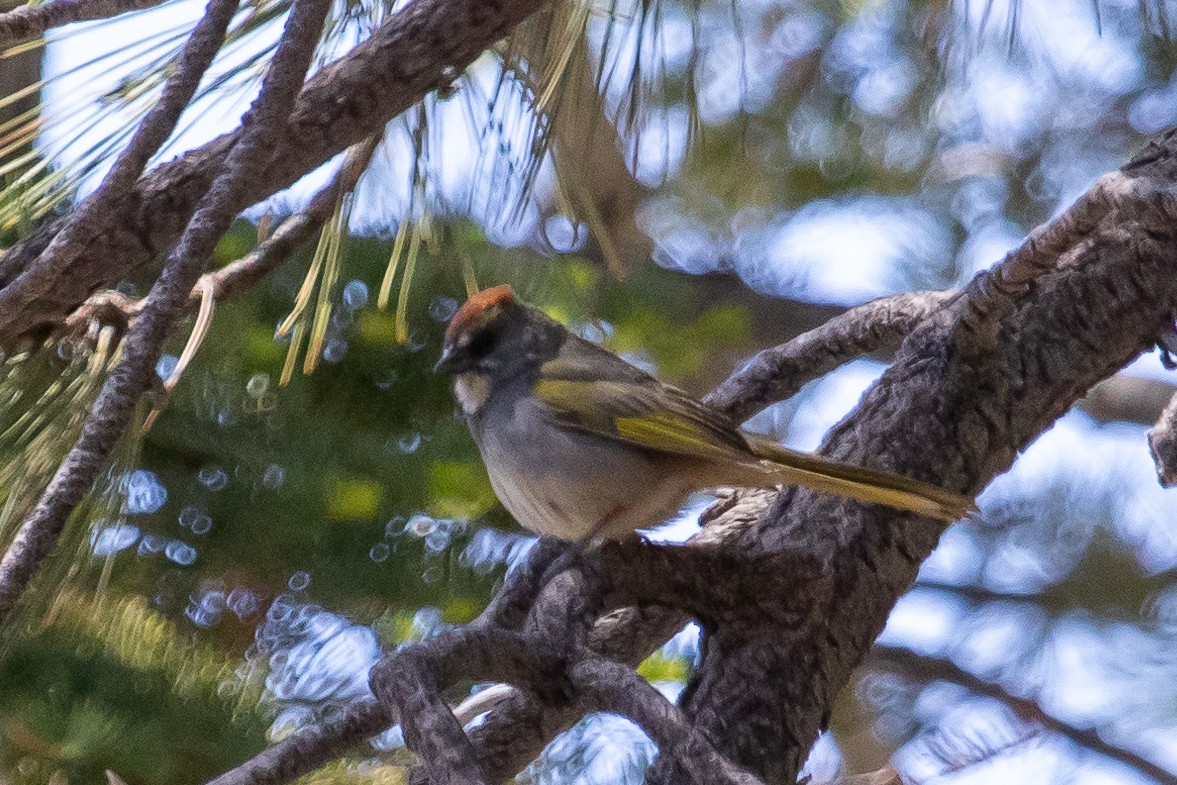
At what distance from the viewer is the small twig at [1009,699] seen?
4180mm

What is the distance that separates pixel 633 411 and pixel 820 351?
38 cm

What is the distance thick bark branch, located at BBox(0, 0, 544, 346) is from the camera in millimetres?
1896

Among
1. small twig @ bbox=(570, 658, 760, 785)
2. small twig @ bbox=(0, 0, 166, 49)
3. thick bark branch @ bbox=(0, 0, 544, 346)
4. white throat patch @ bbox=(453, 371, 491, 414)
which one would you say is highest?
small twig @ bbox=(0, 0, 166, 49)

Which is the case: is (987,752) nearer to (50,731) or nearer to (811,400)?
(811,400)

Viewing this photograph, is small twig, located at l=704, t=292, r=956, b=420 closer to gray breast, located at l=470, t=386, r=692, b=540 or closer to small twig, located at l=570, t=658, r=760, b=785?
gray breast, located at l=470, t=386, r=692, b=540

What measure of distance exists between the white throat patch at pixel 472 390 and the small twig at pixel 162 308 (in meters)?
1.11

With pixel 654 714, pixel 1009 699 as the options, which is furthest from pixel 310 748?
pixel 1009 699

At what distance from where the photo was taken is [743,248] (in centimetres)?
506

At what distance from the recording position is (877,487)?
2.02 m

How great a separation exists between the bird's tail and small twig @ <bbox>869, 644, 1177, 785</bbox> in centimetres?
253

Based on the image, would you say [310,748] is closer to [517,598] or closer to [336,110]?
[517,598]

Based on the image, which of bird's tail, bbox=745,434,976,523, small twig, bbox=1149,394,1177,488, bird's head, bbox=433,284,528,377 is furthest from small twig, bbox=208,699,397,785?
small twig, bbox=1149,394,1177,488

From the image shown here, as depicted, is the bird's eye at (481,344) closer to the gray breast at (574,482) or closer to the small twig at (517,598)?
the gray breast at (574,482)

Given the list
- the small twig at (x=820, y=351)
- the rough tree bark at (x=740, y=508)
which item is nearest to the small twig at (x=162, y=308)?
the rough tree bark at (x=740, y=508)
